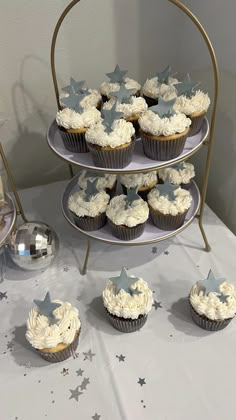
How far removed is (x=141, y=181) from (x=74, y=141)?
0.27m

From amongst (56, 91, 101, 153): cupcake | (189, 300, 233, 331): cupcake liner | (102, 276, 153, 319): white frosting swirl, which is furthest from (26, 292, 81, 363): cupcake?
(56, 91, 101, 153): cupcake

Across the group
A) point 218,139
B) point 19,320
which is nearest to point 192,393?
point 19,320

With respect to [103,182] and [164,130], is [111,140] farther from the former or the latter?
[103,182]

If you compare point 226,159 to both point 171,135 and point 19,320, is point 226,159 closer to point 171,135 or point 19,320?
point 171,135

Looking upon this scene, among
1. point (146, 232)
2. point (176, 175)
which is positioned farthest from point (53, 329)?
point (176, 175)

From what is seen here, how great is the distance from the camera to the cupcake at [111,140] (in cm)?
98

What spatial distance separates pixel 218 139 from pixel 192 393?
2.91 feet

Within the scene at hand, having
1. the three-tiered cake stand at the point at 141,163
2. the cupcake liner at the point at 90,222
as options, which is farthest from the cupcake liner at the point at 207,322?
the cupcake liner at the point at 90,222

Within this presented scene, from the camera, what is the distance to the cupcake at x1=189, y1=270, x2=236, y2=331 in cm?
103

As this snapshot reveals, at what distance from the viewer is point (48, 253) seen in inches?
48.8

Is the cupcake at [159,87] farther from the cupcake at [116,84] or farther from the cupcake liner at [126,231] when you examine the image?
the cupcake liner at [126,231]

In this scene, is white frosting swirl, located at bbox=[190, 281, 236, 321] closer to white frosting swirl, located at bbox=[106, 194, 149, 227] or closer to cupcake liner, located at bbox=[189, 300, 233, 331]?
cupcake liner, located at bbox=[189, 300, 233, 331]

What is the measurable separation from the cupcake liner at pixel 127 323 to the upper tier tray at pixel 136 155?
409 mm

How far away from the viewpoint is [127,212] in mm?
1130
